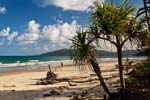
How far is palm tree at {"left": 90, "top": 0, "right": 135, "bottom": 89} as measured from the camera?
1261 centimetres

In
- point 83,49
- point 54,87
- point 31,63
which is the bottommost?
point 54,87

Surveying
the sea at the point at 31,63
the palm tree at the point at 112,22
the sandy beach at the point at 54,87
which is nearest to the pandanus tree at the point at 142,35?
the palm tree at the point at 112,22

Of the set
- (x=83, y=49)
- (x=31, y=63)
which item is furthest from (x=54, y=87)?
(x=31, y=63)

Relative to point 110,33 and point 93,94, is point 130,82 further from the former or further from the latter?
point 110,33

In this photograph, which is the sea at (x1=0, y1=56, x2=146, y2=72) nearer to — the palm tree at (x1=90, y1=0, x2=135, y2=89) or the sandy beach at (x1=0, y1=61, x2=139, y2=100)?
the sandy beach at (x1=0, y1=61, x2=139, y2=100)

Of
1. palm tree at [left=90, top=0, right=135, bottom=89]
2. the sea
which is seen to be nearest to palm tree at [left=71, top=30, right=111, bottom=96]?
palm tree at [left=90, top=0, right=135, bottom=89]

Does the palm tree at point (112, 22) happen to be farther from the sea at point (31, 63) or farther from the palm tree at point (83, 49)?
the sea at point (31, 63)

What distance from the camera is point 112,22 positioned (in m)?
12.6

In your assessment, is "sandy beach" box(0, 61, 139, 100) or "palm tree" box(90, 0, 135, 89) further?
"sandy beach" box(0, 61, 139, 100)

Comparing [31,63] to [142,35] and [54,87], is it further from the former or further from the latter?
[142,35]

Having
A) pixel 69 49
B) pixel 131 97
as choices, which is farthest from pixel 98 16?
pixel 131 97

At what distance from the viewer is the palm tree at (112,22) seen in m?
12.6

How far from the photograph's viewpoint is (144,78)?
14719 millimetres

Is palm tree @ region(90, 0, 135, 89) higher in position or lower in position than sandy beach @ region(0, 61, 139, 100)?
higher
